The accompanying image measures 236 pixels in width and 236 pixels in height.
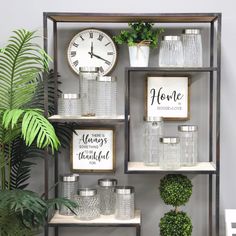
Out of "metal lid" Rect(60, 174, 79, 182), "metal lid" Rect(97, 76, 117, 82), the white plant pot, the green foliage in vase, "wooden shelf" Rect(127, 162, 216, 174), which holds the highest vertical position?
the green foliage in vase

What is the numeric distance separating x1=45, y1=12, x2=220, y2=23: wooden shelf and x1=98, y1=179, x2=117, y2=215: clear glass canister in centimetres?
83

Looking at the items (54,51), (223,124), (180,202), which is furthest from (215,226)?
(54,51)

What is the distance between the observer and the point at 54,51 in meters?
2.82

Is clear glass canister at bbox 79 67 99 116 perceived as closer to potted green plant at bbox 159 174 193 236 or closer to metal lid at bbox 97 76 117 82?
metal lid at bbox 97 76 117 82

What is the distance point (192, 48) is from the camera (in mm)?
2662

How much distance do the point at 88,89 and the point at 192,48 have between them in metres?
0.56

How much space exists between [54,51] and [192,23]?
0.75 metres

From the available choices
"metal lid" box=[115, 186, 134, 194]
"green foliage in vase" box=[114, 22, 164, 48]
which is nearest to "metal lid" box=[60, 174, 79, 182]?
"metal lid" box=[115, 186, 134, 194]

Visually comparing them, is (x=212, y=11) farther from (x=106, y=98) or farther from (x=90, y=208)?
(x=90, y=208)

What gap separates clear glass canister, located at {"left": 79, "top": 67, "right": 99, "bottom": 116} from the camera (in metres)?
2.65

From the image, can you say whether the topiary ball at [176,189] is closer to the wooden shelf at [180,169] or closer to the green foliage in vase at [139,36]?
the wooden shelf at [180,169]

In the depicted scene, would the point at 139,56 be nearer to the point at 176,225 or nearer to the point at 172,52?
the point at 172,52

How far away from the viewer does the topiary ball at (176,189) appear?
2.61 m

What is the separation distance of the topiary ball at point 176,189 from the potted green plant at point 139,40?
0.59 metres
